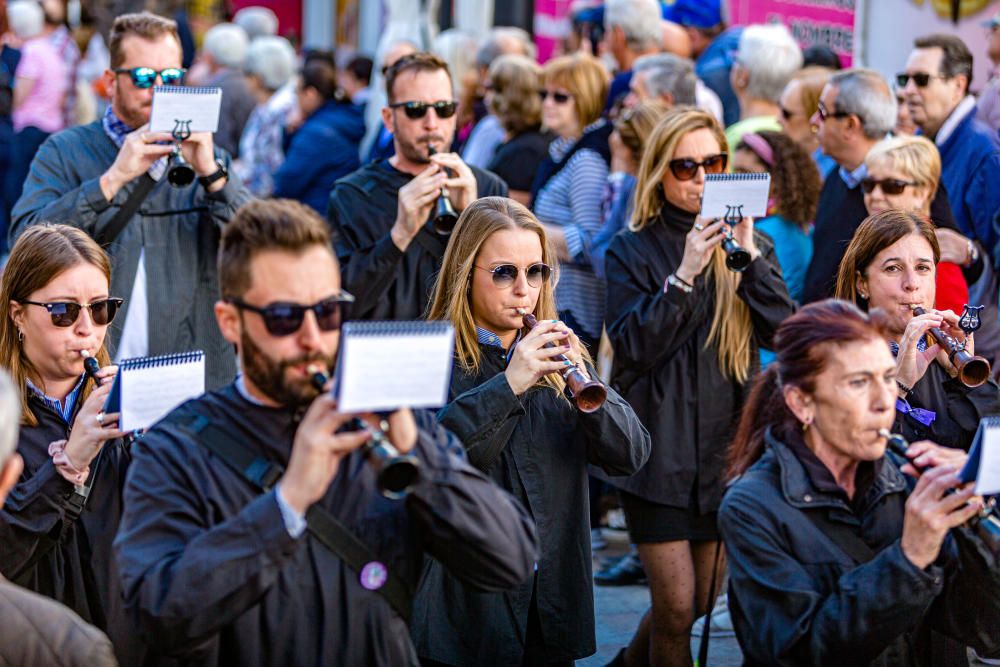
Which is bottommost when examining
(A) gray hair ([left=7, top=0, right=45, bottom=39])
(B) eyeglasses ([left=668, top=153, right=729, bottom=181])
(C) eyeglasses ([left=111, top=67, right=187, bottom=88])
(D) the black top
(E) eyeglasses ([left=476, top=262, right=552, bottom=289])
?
(E) eyeglasses ([left=476, top=262, right=552, bottom=289])

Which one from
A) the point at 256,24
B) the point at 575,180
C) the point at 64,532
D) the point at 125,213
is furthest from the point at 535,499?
the point at 256,24

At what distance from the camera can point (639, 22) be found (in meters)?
8.78

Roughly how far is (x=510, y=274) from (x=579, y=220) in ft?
9.05

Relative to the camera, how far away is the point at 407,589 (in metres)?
3.09

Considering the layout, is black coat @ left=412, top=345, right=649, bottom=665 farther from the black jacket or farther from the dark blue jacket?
the dark blue jacket

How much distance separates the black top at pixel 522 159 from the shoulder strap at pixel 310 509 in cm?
512

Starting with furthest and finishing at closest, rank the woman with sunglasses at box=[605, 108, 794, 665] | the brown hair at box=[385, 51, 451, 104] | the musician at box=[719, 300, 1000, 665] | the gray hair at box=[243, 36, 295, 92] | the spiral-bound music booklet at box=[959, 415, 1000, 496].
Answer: the gray hair at box=[243, 36, 295, 92] < the brown hair at box=[385, 51, 451, 104] < the woman with sunglasses at box=[605, 108, 794, 665] < the musician at box=[719, 300, 1000, 665] < the spiral-bound music booklet at box=[959, 415, 1000, 496]

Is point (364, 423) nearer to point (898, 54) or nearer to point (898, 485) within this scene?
point (898, 485)

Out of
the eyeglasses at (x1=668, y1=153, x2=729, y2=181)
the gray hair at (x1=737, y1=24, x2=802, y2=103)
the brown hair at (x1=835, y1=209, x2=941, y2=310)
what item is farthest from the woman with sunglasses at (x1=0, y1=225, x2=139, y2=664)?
the gray hair at (x1=737, y1=24, x2=802, y2=103)

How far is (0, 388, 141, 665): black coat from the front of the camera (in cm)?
370

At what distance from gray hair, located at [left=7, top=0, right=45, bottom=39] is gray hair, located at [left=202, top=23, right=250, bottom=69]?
1407 mm

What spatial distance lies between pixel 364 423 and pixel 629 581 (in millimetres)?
4122

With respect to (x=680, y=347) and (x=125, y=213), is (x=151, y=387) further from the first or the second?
(x=680, y=347)

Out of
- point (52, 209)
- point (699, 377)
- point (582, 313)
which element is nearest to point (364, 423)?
point (699, 377)
